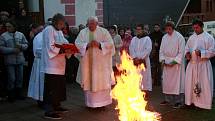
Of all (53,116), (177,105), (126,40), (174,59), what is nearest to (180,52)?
(174,59)

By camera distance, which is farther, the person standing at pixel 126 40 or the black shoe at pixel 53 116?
the person standing at pixel 126 40

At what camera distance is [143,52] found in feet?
37.4

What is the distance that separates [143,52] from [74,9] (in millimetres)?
3559

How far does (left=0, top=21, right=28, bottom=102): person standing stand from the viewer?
10812 millimetres

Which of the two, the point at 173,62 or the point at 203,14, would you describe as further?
the point at 203,14

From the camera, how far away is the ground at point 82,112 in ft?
31.0

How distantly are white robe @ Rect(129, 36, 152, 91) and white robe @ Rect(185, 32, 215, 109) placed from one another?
136cm

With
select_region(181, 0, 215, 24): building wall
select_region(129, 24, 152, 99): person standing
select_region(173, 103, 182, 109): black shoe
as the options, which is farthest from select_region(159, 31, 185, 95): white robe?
select_region(181, 0, 215, 24): building wall

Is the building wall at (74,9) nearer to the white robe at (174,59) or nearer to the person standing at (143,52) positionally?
the person standing at (143,52)

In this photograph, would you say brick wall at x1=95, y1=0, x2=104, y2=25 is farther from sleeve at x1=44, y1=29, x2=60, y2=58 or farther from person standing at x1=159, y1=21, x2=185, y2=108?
sleeve at x1=44, y1=29, x2=60, y2=58

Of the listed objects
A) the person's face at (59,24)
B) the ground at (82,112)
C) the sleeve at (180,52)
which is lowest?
the ground at (82,112)

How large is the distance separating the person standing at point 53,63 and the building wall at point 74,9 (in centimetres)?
470

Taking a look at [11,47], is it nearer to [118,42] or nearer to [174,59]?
[118,42]

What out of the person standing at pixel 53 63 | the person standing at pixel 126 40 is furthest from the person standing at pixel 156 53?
the person standing at pixel 53 63
